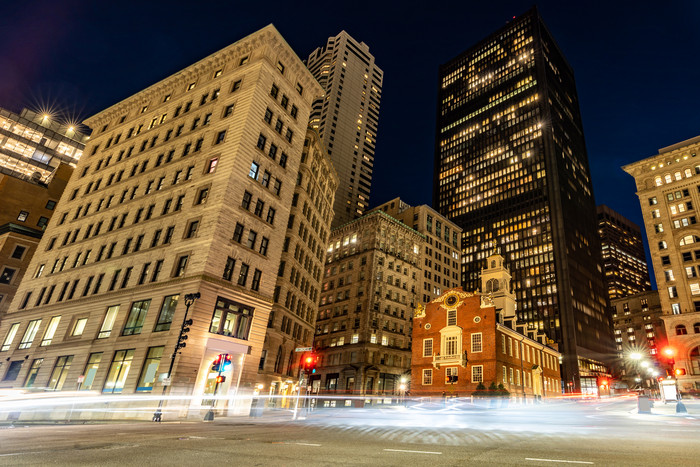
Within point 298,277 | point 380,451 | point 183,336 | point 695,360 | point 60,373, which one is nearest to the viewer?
point 380,451

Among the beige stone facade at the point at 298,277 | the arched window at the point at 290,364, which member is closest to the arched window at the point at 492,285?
the beige stone facade at the point at 298,277

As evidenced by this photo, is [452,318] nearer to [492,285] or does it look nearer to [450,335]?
[450,335]

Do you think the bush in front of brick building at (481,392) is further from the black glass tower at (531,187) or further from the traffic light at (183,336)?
the black glass tower at (531,187)

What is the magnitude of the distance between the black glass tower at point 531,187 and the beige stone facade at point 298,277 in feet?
276

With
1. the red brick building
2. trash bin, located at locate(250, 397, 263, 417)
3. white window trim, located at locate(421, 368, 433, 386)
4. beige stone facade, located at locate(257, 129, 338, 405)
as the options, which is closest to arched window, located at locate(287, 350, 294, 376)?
beige stone facade, located at locate(257, 129, 338, 405)

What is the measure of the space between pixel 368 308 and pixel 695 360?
5571 centimetres

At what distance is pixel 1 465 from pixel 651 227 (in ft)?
326

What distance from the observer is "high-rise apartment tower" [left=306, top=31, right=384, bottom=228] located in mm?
149625

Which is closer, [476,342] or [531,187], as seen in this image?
[476,342]

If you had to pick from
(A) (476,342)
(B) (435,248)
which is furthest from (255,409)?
(B) (435,248)

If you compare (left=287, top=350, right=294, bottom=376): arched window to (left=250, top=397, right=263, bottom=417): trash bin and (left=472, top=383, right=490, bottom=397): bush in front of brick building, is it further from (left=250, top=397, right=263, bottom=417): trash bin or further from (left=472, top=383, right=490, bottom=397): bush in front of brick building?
(left=472, top=383, right=490, bottom=397): bush in front of brick building

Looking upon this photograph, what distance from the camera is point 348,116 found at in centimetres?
15938

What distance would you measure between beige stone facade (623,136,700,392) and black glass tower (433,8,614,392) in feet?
149

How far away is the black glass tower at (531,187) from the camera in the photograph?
12512cm
